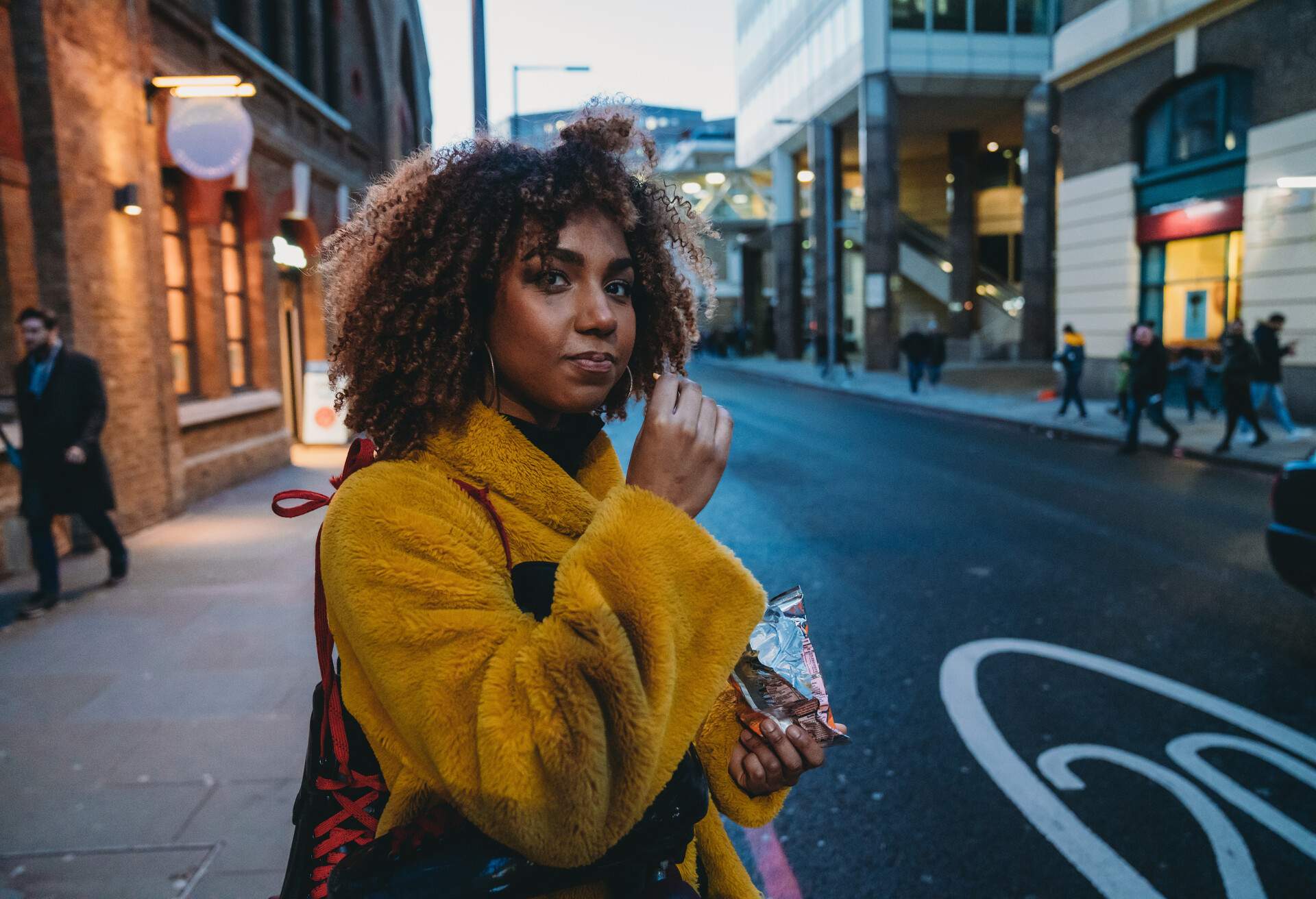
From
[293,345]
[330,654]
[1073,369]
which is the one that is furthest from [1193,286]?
[330,654]

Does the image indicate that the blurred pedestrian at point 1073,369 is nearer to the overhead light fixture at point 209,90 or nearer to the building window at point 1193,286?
the building window at point 1193,286

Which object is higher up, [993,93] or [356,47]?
[993,93]

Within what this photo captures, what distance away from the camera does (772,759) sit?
1.43 meters

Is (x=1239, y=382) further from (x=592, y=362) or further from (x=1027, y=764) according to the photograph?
(x=592, y=362)

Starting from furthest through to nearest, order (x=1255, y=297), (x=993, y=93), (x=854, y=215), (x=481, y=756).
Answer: (x=854, y=215), (x=993, y=93), (x=1255, y=297), (x=481, y=756)

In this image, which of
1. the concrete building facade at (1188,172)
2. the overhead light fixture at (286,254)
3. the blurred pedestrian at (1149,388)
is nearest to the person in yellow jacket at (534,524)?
the overhead light fixture at (286,254)

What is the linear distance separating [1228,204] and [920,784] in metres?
16.7

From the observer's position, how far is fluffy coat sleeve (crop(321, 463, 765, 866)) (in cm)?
112

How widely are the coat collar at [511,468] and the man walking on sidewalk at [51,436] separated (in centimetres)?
592

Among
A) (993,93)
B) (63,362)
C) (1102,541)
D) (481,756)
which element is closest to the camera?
(481,756)

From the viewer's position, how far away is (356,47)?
17781 mm

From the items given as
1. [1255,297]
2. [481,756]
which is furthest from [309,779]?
[1255,297]

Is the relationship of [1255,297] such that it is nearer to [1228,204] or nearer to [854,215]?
[1228,204]

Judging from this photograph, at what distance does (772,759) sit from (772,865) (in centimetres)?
206
